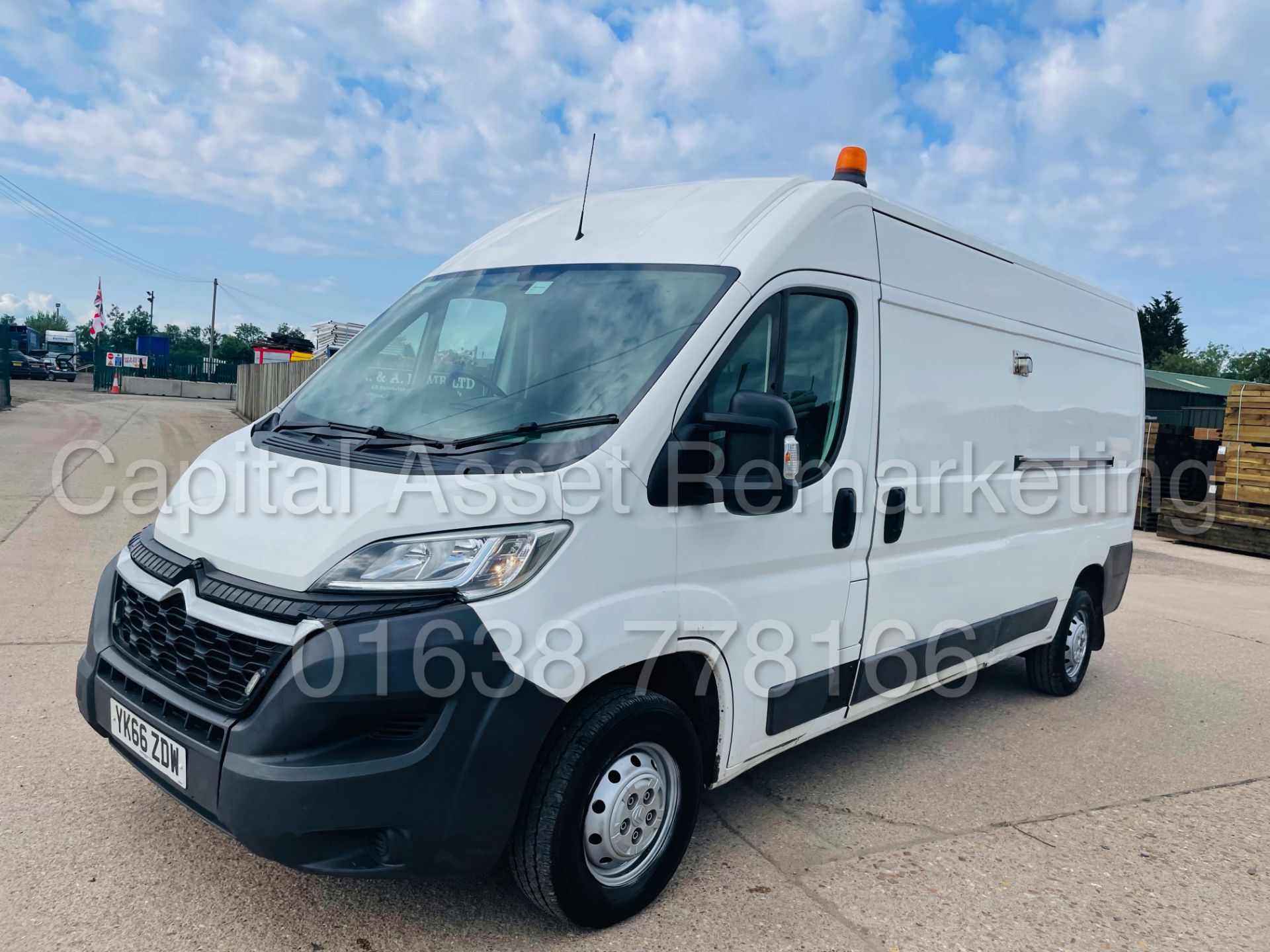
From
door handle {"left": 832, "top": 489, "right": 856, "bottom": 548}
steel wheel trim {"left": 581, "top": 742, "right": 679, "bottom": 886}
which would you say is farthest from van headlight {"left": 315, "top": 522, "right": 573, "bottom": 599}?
door handle {"left": 832, "top": 489, "right": 856, "bottom": 548}

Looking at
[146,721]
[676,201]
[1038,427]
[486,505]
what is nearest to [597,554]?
[486,505]

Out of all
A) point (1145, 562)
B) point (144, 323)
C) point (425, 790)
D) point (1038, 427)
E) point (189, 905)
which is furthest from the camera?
point (144, 323)

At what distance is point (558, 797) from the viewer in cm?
274

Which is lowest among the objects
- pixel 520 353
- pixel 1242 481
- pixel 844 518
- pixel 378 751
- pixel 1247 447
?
pixel 378 751

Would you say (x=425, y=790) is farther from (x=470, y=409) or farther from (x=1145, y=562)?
(x=1145, y=562)

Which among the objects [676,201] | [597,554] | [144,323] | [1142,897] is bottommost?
[1142,897]

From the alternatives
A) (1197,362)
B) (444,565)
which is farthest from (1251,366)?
(444,565)

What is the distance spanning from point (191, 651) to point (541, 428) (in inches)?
47.5

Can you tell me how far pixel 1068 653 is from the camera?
5969mm

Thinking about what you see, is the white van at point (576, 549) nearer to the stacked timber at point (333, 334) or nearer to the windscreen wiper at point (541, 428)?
the windscreen wiper at point (541, 428)

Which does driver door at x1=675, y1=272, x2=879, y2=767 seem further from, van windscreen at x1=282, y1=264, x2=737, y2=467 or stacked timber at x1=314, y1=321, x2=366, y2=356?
stacked timber at x1=314, y1=321, x2=366, y2=356

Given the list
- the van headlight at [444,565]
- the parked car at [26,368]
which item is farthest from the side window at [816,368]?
the parked car at [26,368]

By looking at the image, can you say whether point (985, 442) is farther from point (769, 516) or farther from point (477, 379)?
point (477, 379)

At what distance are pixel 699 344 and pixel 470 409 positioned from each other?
2.56 feet
